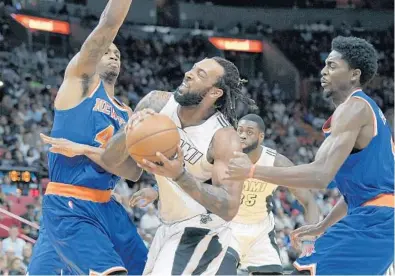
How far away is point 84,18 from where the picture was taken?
2045 centimetres

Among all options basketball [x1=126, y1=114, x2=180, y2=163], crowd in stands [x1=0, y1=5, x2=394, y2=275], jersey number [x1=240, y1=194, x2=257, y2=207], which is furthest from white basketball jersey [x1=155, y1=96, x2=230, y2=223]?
crowd in stands [x1=0, y1=5, x2=394, y2=275]

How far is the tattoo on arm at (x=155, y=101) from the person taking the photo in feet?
14.8

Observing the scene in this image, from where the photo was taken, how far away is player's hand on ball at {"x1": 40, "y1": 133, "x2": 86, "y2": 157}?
484 cm

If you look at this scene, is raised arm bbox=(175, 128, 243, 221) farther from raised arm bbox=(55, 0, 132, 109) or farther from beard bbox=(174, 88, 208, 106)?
raised arm bbox=(55, 0, 132, 109)

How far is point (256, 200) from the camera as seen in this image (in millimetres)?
6738

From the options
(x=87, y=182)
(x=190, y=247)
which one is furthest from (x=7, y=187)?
(x=190, y=247)

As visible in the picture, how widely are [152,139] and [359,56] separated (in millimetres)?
1526

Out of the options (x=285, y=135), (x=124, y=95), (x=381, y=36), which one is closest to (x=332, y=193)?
(x=285, y=135)

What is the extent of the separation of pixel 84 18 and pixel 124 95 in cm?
365

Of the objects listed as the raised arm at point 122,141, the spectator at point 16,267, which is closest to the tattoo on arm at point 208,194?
the raised arm at point 122,141

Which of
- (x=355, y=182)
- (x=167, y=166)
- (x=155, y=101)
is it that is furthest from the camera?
(x=155, y=101)

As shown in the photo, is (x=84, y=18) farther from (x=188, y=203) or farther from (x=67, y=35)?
(x=188, y=203)

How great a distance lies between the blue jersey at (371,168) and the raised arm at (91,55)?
1.62m

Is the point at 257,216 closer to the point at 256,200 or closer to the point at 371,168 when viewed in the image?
the point at 256,200
